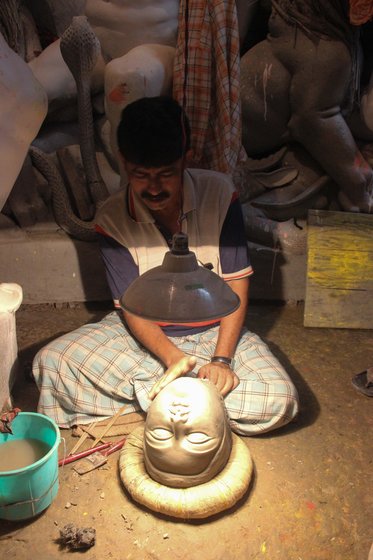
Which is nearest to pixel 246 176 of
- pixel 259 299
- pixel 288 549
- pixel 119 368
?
pixel 259 299

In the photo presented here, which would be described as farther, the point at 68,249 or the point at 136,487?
the point at 68,249

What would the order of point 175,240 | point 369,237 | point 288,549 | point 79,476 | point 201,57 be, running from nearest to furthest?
point 175,240 < point 288,549 < point 79,476 < point 201,57 < point 369,237

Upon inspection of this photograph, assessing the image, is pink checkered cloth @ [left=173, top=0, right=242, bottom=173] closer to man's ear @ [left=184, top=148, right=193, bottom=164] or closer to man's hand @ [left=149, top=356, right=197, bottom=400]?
man's ear @ [left=184, top=148, right=193, bottom=164]

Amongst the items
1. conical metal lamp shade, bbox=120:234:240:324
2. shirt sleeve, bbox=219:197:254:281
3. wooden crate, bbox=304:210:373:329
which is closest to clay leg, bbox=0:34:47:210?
conical metal lamp shade, bbox=120:234:240:324

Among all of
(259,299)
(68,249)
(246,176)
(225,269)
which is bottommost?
(259,299)

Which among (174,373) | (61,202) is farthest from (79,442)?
(61,202)

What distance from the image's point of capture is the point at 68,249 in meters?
4.39

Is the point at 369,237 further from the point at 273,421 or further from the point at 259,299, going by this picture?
the point at 273,421

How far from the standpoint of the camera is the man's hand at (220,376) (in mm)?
2758

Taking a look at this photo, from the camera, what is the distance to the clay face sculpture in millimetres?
2391

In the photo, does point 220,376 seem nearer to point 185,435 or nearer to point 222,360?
Result: point 222,360

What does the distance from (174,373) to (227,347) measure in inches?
16.5

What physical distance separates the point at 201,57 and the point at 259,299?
213 cm

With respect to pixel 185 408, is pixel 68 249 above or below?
below
